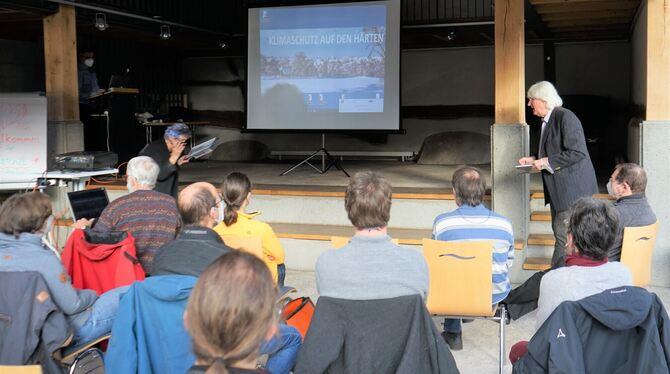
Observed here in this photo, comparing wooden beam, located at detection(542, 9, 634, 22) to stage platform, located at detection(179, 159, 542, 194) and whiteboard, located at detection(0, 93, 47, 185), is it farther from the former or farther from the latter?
whiteboard, located at detection(0, 93, 47, 185)

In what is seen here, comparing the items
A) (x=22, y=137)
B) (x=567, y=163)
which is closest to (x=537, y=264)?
(x=567, y=163)

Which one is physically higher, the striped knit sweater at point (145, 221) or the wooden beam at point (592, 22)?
the wooden beam at point (592, 22)

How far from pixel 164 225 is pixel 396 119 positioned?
4.66 metres

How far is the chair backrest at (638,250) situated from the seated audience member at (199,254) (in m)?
1.84

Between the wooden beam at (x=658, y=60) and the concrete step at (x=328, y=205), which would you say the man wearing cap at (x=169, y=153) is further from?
the wooden beam at (x=658, y=60)

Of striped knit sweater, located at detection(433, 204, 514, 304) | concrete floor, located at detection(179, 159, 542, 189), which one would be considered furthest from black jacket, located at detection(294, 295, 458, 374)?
concrete floor, located at detection(179, 159, 542, 189)

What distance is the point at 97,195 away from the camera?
437 cm

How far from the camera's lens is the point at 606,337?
2.24m

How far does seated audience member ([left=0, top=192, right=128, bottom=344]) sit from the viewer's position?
274 centimetres

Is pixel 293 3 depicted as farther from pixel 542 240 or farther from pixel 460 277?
pixel 460 277

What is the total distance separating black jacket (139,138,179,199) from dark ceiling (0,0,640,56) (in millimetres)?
2774

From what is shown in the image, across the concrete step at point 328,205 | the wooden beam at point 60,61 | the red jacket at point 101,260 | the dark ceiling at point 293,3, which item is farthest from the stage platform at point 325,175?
the red jacket at point 101,260

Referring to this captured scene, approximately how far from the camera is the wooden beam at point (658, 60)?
5.53 metres

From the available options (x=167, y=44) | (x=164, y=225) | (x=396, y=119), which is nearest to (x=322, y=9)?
(x=396, y=119)
